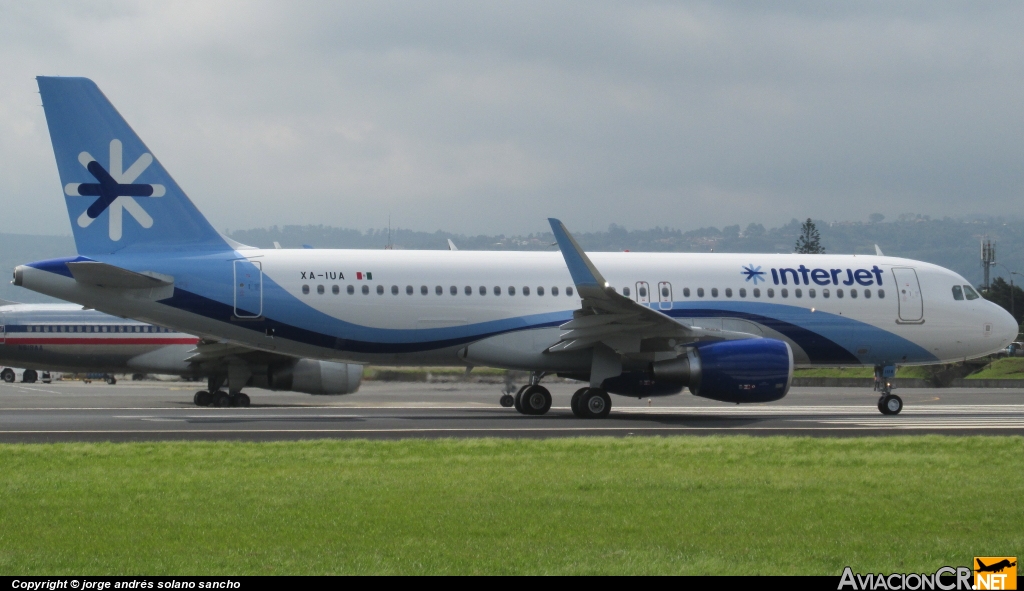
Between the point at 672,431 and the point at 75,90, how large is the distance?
42.5 ft

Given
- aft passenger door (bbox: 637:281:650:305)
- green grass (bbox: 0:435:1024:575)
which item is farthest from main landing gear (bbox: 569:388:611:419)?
green grass (bbox: 0:435:1024:575)

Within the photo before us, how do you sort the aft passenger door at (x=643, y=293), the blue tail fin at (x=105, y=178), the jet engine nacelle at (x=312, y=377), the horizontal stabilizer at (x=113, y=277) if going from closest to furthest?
the horizontal stabilizer at (x=113, y=277), the blue tail fin at (x=105, y=178), the aft passenger door at (x=643, y=293), the jet engine nacelle at (x=312, y=377)

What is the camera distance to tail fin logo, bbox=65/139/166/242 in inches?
832

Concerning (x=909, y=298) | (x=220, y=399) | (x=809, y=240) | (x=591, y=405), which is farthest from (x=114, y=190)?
(x=809, y=240)

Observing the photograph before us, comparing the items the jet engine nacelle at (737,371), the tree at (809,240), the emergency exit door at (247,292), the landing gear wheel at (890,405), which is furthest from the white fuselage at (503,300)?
the tree at (809,240)

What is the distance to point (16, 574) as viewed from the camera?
21.7 feet

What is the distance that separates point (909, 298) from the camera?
82.1 feet

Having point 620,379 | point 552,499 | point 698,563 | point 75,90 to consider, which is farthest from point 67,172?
point 698,563

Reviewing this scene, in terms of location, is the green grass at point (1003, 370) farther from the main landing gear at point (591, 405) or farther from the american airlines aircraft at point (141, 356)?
the main landing gear at point (591, 405)

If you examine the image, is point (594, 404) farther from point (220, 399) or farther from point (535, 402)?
point (220, 399)

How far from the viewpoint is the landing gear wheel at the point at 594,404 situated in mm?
22172

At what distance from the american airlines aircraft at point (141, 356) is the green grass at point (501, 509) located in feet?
55.6

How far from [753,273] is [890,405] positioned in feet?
13.7

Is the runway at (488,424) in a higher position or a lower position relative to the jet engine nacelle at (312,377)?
lower
